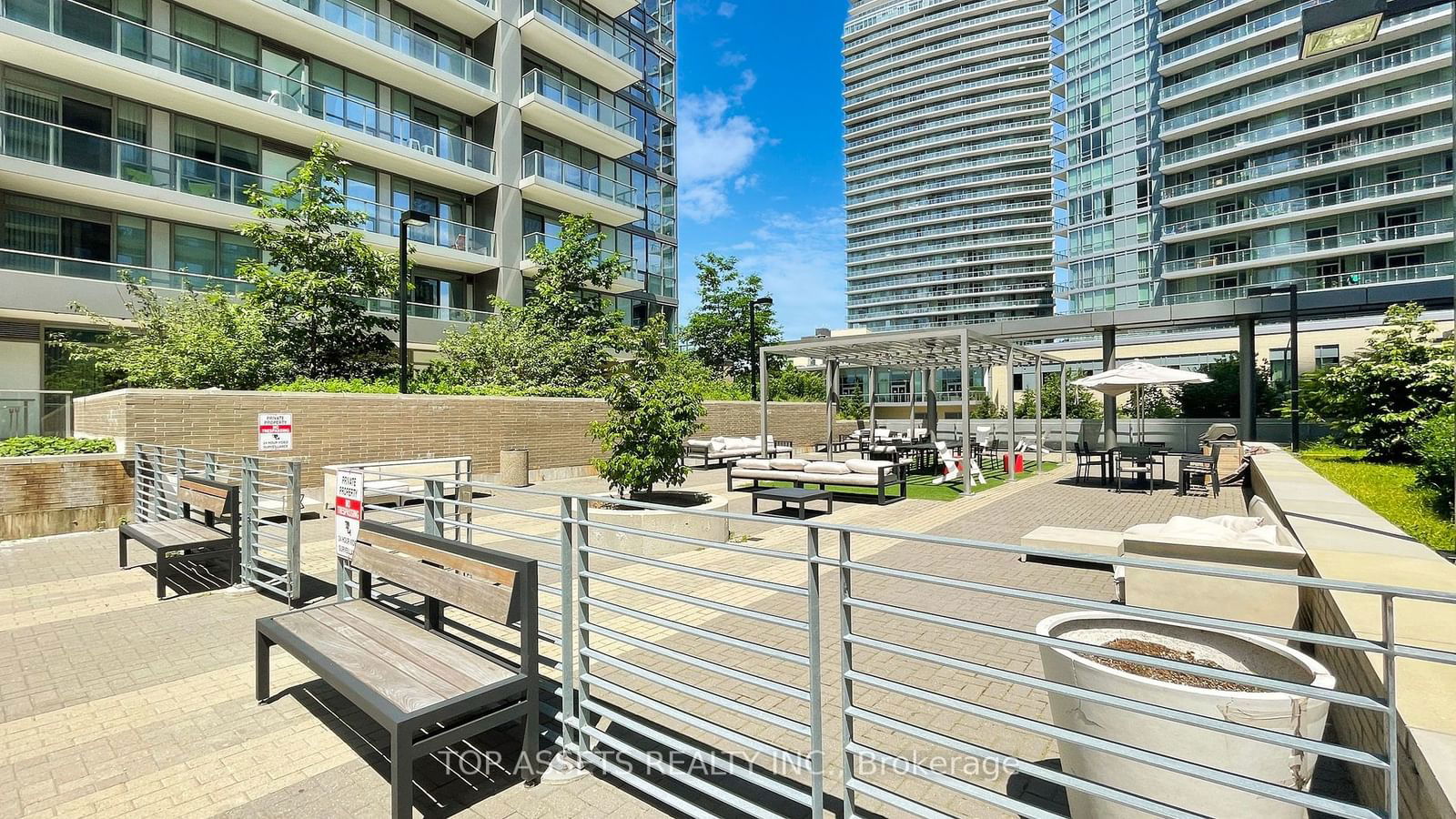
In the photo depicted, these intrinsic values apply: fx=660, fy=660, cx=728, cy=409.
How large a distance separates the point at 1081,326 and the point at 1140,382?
9.95m

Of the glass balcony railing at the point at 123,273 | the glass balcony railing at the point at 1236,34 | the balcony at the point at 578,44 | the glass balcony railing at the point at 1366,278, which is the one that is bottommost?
the glass balcony railing at the point at 123,273

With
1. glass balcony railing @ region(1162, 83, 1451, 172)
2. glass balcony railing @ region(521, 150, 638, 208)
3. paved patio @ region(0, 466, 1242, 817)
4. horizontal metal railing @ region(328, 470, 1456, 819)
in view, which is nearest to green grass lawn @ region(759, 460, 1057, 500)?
paved patio @ region(0, 466, 1242, 817)

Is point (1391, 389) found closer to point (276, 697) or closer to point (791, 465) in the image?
point (791, 465)

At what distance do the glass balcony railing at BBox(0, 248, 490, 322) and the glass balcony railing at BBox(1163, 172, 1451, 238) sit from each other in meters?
59.7

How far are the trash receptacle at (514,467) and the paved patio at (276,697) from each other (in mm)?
7848

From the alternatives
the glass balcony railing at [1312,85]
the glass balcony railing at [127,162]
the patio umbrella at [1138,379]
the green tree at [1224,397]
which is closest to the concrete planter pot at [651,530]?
the patio umbrella at [1138,379]

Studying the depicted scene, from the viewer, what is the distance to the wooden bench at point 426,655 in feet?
9.81

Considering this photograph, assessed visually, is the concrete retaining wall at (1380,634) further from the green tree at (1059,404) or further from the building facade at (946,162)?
the building facade at (946,162)

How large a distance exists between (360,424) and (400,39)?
1686cm

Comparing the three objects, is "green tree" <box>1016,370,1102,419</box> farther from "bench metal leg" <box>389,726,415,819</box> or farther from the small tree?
"bench metal leg" <box>389,726,415,819</box>

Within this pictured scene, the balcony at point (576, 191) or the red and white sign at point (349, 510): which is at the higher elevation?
the balcony at point (576, 191)

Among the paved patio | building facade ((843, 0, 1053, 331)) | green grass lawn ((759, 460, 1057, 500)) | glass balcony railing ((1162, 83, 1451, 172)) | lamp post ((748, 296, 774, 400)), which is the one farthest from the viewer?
building facade ((843, 0, 1053, 331))

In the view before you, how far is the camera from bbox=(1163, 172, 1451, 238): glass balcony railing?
44469 mm

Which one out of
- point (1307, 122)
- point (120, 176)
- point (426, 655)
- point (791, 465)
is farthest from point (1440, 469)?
point (1307, 122)
